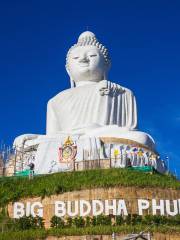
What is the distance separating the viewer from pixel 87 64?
29.0 meters

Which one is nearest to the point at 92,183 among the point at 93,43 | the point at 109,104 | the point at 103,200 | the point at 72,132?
the point at 103,200

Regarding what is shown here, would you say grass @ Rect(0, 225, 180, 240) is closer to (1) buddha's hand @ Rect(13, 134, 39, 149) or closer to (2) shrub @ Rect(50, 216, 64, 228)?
(2) shrub @ Rect(50, 216, 64, 228)

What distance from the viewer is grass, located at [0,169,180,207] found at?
18234mm

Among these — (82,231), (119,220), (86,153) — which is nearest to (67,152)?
(86,153)

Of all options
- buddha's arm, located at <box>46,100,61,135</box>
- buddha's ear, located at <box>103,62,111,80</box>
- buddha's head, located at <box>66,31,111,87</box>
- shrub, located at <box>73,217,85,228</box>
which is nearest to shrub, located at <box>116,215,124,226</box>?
shrub, located at <box>73,217,85,228</box>

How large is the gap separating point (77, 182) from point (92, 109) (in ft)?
28.9

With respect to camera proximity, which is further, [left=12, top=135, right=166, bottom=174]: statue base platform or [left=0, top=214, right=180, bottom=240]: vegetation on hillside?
[left=12, top=135, right=166, bottom=174]: statue base platform

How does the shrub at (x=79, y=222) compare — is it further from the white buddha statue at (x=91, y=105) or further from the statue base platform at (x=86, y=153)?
the white buddha statue at (x=91, y=105)

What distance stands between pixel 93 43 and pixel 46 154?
8559 millimetres

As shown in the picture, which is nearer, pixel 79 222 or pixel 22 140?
pixel 79 222

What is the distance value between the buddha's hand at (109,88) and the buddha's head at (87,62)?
1.89 metres

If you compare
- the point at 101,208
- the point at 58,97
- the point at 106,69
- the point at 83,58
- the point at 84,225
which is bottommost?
the point at 84,225

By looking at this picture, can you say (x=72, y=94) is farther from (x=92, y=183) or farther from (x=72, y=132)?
(x=92, y=183)

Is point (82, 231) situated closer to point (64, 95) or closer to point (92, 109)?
point (92, 109)
